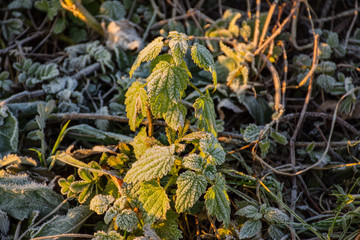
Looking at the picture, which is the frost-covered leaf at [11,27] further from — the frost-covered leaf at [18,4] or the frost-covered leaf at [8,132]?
the frost-covered leaf at [8,132]

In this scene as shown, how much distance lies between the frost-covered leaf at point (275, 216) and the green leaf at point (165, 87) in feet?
2.15

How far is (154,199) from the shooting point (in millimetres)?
1312

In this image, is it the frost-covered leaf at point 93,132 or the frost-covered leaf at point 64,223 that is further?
the frost-covered leaf at point 93,132

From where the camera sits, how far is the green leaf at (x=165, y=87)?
1.26 meters

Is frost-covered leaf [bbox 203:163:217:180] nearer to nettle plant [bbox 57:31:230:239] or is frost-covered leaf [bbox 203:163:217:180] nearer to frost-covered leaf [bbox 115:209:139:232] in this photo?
nettle plant [bbox 57:31:230:239]

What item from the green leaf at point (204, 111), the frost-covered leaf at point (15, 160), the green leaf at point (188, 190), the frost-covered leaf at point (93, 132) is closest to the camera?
the green leaf at point (188, 190)

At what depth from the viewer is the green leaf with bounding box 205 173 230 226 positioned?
1.27 metres

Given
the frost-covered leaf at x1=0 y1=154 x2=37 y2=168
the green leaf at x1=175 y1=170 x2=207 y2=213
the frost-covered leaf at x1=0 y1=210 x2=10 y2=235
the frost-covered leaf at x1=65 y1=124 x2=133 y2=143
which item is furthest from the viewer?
the frost-covered leaf at x1=65 y1=124 x2=133 y2=143

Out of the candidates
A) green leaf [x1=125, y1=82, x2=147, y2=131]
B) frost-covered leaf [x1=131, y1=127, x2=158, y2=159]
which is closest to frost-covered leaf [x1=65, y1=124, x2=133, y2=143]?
frost-covered leaf [x1=131, y1=127, x2=158, y2=159]

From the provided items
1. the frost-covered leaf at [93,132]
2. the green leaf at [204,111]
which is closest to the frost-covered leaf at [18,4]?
the frost-covered leaf at [93,132]

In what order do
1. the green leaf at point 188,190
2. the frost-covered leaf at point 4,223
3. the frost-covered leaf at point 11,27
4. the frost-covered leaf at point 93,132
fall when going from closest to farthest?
the green leaf at point 188,190 < the frost-covered leaf at point 4,223 < the frost-covered leaf at point 93,132 < the frost-covered leaf at point 11,27

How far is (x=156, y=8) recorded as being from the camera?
8.23 feet

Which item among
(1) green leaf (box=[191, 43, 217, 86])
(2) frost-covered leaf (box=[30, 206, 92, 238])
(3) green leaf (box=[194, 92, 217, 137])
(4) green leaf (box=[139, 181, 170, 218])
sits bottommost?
(2) frost-covered leaf (box=[30, 206, 92, 238])

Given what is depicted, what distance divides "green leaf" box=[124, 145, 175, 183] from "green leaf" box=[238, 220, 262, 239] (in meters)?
0.45
